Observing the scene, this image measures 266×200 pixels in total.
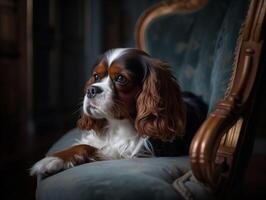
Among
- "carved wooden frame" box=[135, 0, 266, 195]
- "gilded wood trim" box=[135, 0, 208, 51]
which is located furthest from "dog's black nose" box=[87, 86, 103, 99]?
"gilded wood trim" box=[135, 0, 208, 51]

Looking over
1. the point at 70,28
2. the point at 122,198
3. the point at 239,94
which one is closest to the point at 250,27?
the point at 239,94

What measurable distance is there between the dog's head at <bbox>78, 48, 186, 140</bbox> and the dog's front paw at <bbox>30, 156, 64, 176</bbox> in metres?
0.23

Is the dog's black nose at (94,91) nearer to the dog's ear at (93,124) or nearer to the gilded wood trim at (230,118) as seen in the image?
the dog's ear at (93,124)

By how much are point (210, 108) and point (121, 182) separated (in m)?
0.64

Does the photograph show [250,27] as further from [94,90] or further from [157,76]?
[94,90]

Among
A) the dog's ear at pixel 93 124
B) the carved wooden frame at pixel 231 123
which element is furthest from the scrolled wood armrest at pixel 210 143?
the dog's ear at pixel 93 124

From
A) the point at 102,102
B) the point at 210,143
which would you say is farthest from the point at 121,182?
the point at 102,102

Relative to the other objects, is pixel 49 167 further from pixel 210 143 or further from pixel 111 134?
pixel 210 143

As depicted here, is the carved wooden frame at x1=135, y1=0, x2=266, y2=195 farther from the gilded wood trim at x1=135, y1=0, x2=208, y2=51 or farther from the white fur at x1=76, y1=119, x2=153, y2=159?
the gilded wood trim at x1=135, y1=0, x2=208, y2=51

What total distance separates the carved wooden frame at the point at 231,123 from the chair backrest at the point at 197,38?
266 millimetres

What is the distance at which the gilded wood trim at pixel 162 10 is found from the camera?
1767 mm

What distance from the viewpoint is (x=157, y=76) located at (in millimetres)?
1323

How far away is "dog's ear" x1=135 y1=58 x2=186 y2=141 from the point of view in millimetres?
1274

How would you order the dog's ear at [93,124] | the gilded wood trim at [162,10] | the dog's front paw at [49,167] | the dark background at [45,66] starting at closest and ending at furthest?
the dog's front paw at [49,167] → the dog's ear at [93,124] → the gilded wood trim at [162,10] → the dark background at [45,66]
